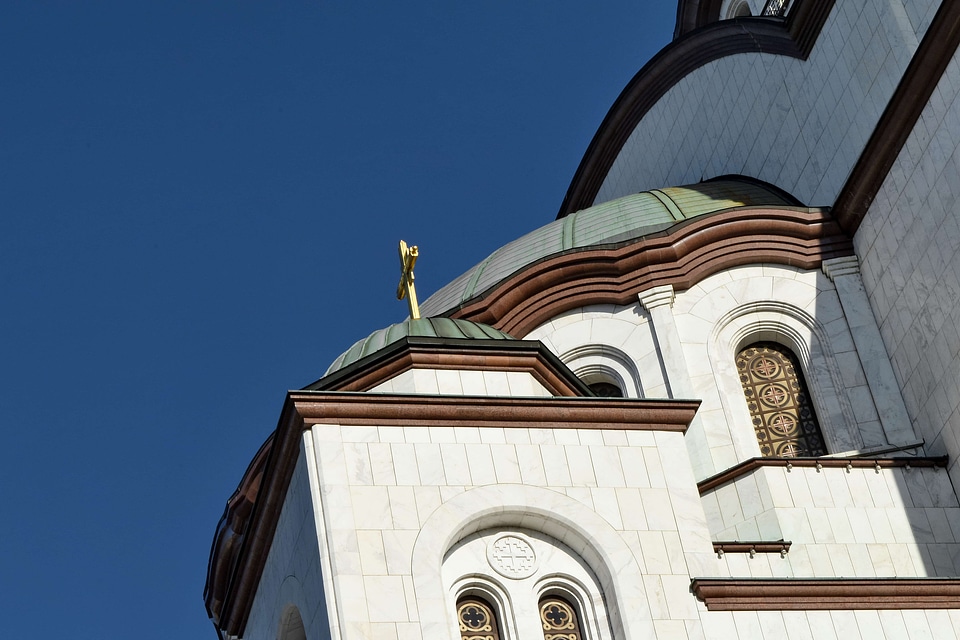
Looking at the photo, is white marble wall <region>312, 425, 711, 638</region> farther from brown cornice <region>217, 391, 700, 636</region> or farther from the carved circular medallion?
the carved circular medallion

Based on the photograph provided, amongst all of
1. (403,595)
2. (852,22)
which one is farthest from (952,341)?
(403,595)

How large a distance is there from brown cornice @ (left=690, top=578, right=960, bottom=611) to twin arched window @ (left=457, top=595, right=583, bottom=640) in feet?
3.60

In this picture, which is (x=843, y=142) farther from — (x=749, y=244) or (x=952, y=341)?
(x=952, y=341)

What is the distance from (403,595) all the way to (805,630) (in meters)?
3.48

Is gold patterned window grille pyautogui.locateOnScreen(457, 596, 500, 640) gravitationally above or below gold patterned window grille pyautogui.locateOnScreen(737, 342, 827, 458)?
below

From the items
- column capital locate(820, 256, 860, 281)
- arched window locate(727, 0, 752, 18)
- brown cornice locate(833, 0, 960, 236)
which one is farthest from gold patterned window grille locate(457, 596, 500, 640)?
arched window locate(727, 0, 752, 18)

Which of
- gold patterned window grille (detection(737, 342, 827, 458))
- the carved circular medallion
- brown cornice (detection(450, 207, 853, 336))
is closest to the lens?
the carved circular medallion

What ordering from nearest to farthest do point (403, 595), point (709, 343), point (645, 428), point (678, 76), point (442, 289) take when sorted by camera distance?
point (403, 595)
point (645, 428)
point (709, 343)
point (442, 289)
point (678, 76)

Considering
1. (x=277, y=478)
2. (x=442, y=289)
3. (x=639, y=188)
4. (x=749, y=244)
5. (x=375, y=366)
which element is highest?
(x=639, y=188)

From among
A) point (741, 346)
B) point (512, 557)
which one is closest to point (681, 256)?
point (741, 346)

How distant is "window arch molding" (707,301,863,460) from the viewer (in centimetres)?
1983

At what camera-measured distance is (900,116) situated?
19.6 m

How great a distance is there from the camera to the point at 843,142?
2169 cm

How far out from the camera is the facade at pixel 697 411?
15328 mm
